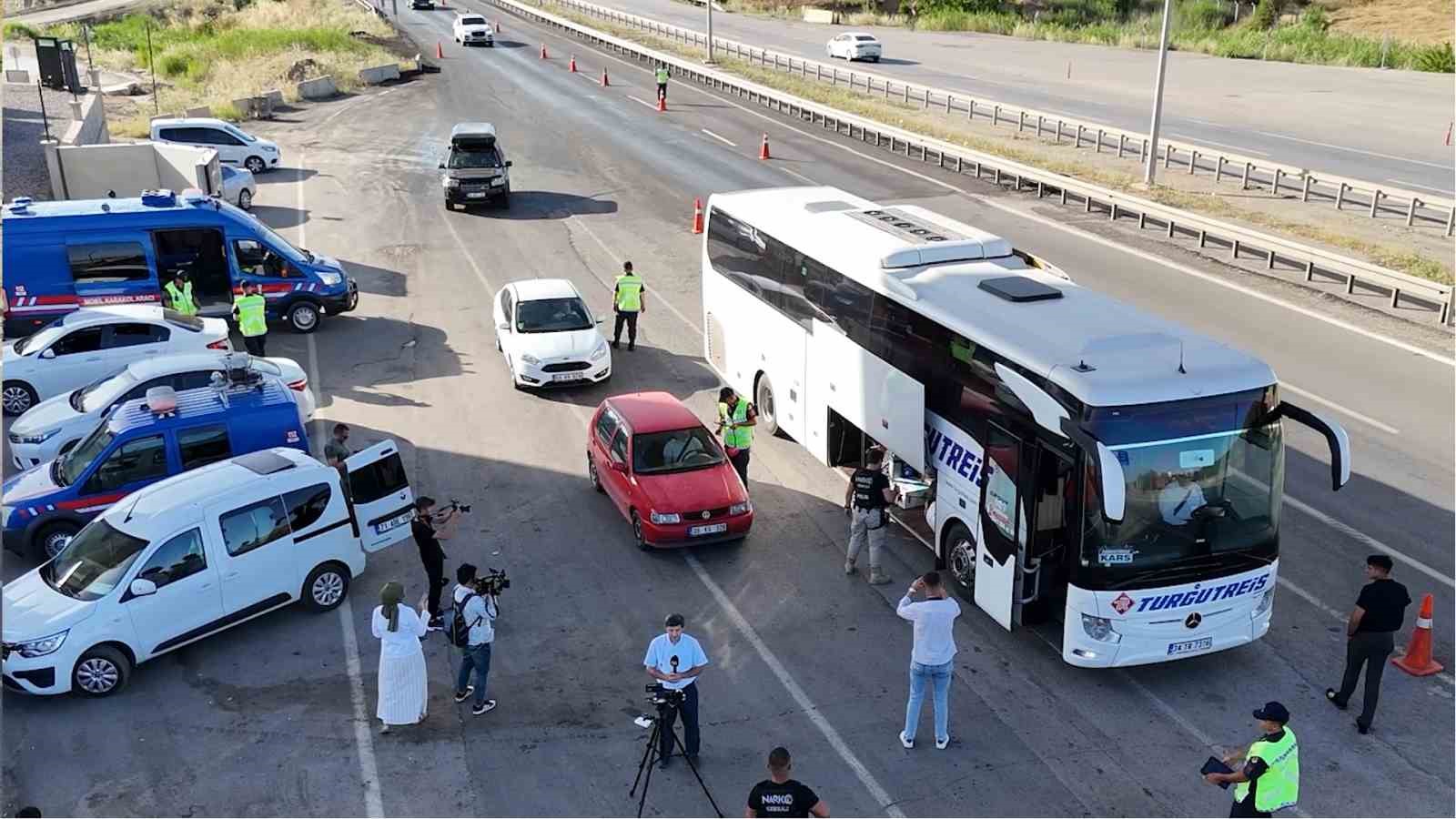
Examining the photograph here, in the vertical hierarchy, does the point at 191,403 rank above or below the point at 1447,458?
above

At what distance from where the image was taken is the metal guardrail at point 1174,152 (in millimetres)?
30219

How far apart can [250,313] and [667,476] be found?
9496 millimetres

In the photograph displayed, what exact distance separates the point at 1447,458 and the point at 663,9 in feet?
284

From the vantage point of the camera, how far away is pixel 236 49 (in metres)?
63.6

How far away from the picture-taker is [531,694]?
12.2m

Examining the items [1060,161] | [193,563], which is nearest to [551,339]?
[193,563]

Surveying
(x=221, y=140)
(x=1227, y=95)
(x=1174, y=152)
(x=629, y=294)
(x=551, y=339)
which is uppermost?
Result: (x=221, y=140)

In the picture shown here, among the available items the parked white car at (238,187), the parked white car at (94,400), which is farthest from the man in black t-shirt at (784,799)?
the parked white car at (238,187)

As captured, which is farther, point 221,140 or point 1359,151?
point 1359,151

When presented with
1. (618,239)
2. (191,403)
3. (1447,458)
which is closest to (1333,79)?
(618,239)

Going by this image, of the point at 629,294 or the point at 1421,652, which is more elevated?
the point at 629,294

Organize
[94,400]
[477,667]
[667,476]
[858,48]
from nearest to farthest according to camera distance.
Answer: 1. [477,667]
2. [667,476]
3. [94,400]
4. [858,48]

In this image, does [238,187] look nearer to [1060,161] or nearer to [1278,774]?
[1060,161]

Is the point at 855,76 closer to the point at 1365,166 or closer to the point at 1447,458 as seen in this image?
the point at 1365,166
